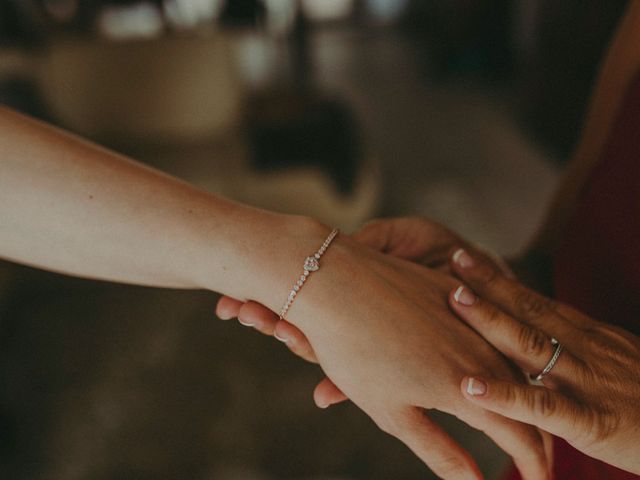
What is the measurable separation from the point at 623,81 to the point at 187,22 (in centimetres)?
646

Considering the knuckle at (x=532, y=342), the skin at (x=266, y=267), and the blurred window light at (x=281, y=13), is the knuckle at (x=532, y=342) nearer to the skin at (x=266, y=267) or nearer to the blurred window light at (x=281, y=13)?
the skin at (x=266, y=267)

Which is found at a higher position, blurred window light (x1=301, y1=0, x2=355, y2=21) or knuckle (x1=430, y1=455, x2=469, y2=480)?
blurred window light (x1=301, y1=0, x2=355, y2=21)

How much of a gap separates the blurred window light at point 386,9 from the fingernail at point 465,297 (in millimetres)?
6531

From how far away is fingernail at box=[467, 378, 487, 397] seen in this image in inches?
22.8

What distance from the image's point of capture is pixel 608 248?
77 centimetres

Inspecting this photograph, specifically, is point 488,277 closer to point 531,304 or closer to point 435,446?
point 531,304

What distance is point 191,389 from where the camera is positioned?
5.82 ft

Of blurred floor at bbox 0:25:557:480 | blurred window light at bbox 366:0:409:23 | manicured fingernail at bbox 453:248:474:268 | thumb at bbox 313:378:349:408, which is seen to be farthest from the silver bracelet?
blurred window light at bbox 366:0:409:23

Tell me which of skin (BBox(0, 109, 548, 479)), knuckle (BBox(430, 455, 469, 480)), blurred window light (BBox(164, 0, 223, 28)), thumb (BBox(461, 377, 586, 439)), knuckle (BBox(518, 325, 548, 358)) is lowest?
blurred window light (BBox(164, 0, 223, 28))

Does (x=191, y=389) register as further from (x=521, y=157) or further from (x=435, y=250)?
(x=521, y=157)

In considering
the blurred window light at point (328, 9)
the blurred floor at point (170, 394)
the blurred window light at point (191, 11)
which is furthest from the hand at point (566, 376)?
the blurred window light at point (328, 9)

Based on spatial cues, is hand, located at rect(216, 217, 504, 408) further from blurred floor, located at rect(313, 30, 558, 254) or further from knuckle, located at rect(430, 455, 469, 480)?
blurred floor, located at rect(313, 30, 558, 254)

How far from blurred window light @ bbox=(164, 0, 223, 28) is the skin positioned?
602 cm

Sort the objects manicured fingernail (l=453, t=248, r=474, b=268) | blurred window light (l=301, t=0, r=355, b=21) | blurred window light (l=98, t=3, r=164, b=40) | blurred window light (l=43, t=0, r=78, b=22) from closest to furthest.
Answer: manicured fingernail (l=453, t=248, r=474, b=268) → blurred window light (l=43, t=0, r=78, b=22) → blurred window light (l=98, t=3, r=164, b=40) → blurred window light (l=301, t=0, r=355, b=21)
